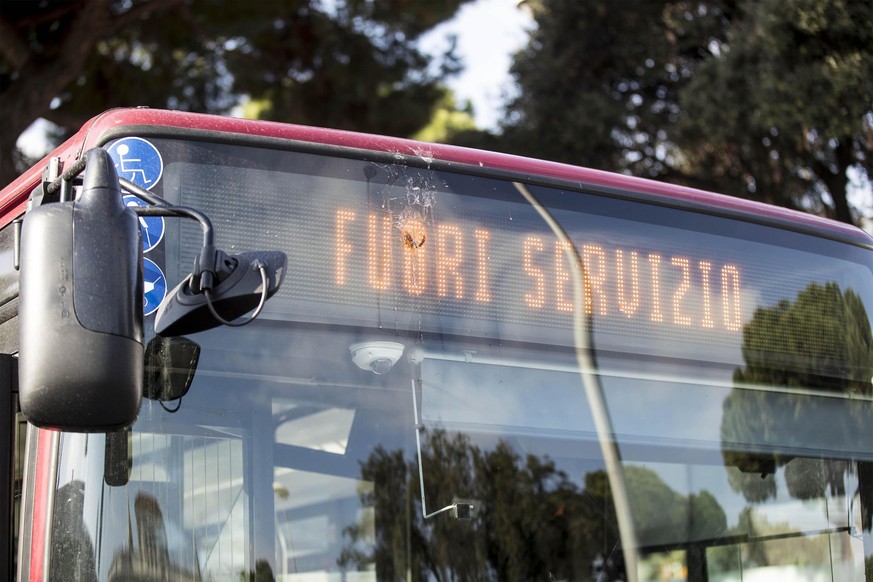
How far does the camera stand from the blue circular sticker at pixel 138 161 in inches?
77.0

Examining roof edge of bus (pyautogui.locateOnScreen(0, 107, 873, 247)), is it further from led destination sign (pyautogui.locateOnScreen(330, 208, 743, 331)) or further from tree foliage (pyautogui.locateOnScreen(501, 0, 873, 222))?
tree foliage (pyautogui.locateOnScreen(501, 0, 873, 222))

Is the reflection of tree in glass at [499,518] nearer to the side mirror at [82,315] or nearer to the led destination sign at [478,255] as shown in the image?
the led destination sign at [478,255]

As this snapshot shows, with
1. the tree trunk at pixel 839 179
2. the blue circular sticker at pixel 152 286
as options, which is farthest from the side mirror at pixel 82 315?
the tree trunk at pixel 839 179

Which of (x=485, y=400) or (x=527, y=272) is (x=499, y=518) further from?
(x=527, y=272)

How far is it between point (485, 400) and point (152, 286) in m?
0.71

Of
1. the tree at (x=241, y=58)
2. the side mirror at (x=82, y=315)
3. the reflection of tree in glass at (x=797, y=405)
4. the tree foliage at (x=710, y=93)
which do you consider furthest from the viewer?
the tree foliage at (x=710, y=93)

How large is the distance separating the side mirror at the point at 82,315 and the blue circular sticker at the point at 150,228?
24 cm

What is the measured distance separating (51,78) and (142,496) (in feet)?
31.2

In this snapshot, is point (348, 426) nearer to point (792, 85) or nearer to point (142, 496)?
point (142, 496)

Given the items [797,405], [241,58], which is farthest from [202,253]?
[241,58]

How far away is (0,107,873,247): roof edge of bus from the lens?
2035 mm

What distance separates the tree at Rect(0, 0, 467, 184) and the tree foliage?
80.3 inches

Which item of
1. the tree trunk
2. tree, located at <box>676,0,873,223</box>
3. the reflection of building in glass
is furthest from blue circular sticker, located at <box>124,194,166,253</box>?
the tree trunk

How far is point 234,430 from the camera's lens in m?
2.02
